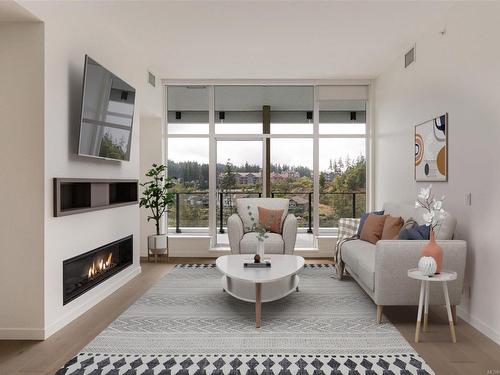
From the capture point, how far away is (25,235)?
295 centimetres

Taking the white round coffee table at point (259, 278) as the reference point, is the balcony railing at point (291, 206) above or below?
above

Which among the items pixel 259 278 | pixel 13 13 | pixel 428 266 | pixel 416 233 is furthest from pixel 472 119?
pixel 13 13

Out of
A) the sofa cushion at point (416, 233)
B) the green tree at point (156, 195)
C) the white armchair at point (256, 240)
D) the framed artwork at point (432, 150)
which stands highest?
the framed artwork at point (432, 150)

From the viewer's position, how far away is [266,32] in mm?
4238

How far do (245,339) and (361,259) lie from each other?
1.49m

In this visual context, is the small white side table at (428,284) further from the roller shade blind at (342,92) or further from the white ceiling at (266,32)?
the roller shade blind at (342,92)

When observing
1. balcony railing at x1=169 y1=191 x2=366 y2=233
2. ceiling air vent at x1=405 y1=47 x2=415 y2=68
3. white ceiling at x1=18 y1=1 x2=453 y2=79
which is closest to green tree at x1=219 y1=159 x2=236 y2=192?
balcony railing at x1=169 y1=191 x2=366 y2=233

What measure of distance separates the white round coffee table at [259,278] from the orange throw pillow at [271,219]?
120 centimetres

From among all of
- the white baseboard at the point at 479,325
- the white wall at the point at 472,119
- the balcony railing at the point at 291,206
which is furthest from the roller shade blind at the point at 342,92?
the white baseboard at the point at 479,325

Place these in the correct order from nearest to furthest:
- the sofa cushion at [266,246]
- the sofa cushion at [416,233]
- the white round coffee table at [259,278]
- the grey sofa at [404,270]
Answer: the grey sofa at [404,270]
the white round coffee table at [259,278]
the sofa cushion at [416,233]
the sofa cushion at [266,246]

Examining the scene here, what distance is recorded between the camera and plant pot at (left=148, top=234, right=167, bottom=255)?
559 centimetres

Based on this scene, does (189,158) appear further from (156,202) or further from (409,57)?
(409,57)

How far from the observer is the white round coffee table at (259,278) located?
3.20 metres

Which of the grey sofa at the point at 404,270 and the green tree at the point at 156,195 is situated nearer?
the grey sofa at the point at 404,270
